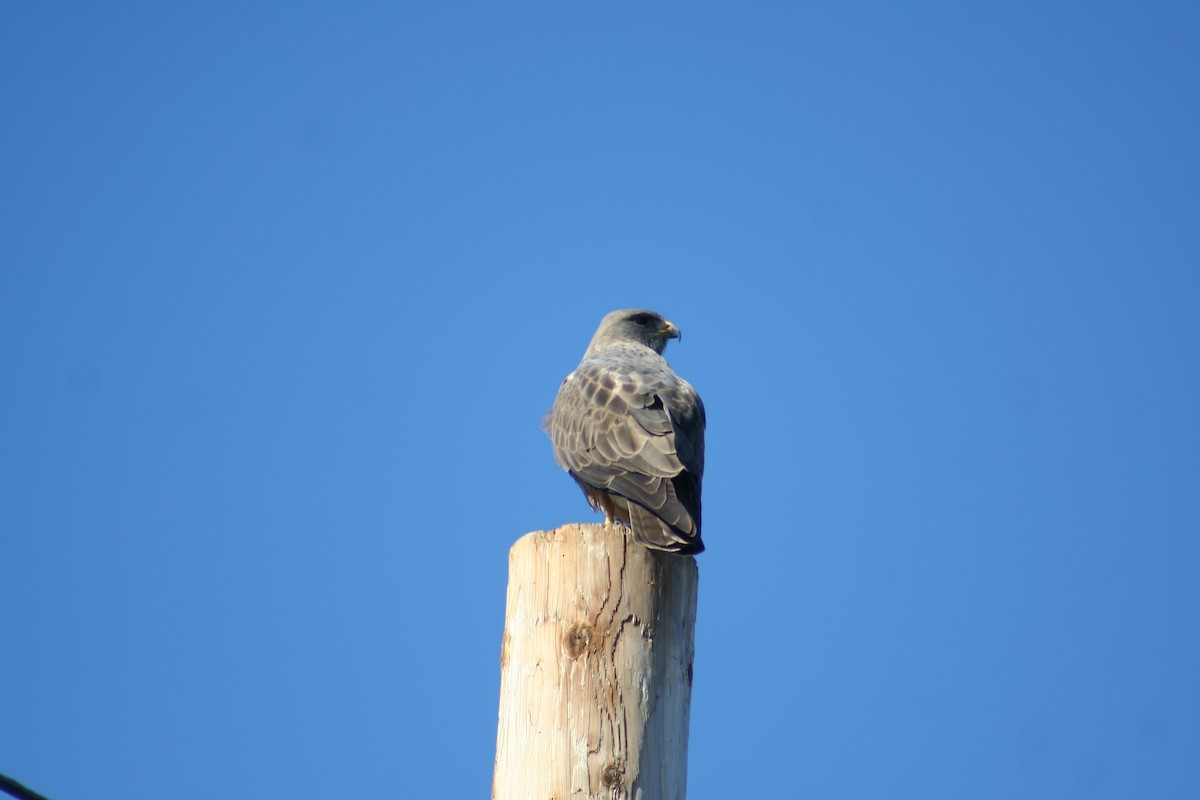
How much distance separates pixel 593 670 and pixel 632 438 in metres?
3.00

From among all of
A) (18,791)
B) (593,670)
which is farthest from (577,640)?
(18,791)

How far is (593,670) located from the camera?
4.26 meters

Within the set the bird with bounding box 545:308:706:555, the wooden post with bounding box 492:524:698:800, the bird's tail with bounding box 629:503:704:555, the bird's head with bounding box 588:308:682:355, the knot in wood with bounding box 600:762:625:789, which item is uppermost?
the bird's head with bounding box 588:308:682:355

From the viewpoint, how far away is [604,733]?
416 cm

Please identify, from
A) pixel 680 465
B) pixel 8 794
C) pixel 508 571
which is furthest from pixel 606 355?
pixel 8 794

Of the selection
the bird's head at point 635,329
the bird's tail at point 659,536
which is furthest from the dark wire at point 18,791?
the bird's head at point 635,329

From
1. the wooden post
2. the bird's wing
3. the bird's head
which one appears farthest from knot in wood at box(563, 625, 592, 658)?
the bird's head

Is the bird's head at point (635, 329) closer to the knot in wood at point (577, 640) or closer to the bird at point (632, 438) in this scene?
the bird at point (632, 438)

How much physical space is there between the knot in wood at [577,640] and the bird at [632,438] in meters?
1.22

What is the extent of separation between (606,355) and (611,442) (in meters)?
2.01

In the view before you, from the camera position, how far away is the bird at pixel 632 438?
6.47m

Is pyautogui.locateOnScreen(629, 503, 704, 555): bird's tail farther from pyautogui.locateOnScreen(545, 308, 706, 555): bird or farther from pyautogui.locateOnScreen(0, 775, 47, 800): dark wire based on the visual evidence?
pyautogui.locateOnScreen(0, 775, 47, 800): dark wire

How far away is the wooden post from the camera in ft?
13.6

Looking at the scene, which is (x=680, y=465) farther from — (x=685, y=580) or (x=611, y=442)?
(x=685, y=580)
